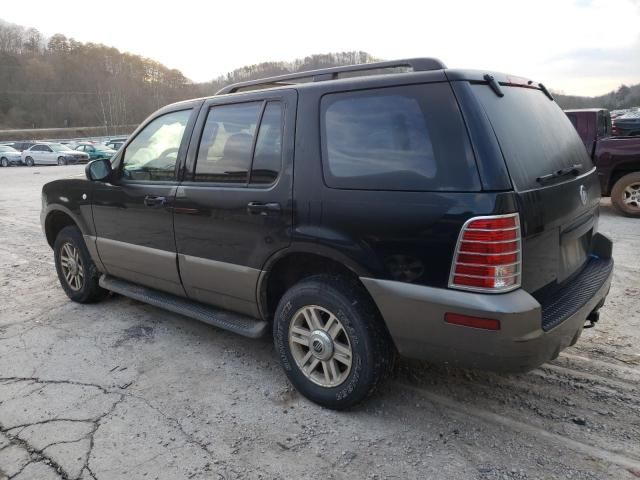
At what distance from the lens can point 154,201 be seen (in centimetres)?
384

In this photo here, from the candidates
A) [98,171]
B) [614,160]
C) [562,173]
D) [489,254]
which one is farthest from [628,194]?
[98,171]

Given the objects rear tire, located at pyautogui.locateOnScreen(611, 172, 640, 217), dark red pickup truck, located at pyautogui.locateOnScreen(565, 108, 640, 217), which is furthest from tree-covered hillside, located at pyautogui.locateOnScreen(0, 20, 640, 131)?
rear tire, located at pyautogui.locateOnScreen(611, 172, 640, 217)

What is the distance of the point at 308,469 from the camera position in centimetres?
250

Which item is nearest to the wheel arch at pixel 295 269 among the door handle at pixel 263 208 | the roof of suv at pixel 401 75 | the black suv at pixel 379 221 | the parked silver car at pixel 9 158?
the black suv at pixel 379 221

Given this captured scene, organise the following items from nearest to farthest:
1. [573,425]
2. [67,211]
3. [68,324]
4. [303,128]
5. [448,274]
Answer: [448,274] < [573,425] < [303,128] < [68,324] < [67,211]

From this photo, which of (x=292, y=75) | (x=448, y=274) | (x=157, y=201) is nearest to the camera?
(x=448, y=274)

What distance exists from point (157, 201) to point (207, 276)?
2.45 feet

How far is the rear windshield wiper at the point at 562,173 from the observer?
8.52 feet

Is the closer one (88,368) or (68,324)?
(88,368)

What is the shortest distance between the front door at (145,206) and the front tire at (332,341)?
4.08 ft

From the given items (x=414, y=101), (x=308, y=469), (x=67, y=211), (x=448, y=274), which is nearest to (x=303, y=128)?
(x=414, y=101)

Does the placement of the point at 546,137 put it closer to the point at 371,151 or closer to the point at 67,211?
the point at 371,151

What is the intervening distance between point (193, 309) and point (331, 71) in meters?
2.02

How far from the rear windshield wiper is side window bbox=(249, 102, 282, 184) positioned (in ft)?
4.93
